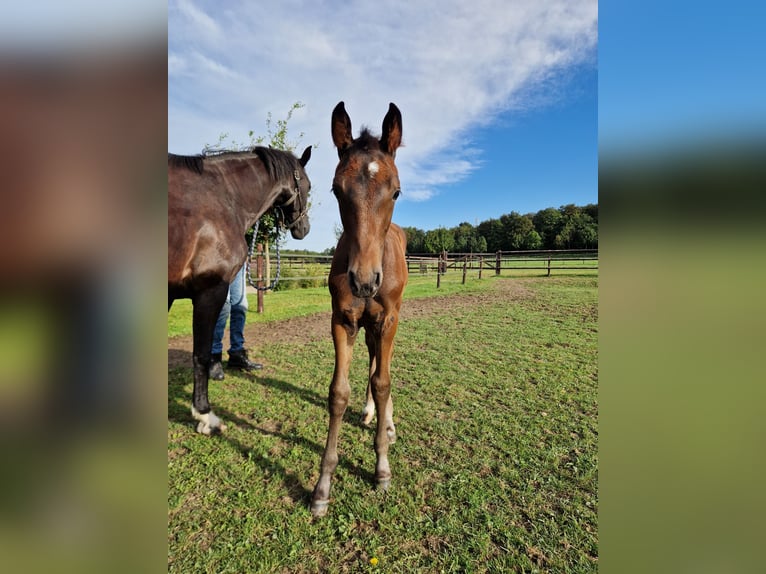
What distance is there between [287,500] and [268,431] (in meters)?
0.98

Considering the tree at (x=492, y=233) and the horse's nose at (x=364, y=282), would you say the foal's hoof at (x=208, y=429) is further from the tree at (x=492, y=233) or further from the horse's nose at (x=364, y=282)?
the tree at (x=492, y=233)

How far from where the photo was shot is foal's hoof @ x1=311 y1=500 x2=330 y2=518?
7.33 ft

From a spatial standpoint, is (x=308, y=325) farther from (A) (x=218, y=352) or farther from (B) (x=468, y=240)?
(B) (x=468, y=240)

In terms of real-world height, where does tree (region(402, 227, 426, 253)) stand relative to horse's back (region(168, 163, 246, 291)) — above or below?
above

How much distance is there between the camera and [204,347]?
10.8 feet

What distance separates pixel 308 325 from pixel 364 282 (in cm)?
624

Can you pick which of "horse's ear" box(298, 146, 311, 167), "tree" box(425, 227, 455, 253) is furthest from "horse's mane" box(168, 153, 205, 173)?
"tree" box(425, 227, 455, 253)

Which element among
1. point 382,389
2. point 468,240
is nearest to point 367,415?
point 382,389

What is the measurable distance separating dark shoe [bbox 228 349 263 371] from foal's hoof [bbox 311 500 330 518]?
116 inches

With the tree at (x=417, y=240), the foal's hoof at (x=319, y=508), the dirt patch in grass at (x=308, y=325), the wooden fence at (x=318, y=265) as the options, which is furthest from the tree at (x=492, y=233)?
the foal's hoof at (x=319, y=508)

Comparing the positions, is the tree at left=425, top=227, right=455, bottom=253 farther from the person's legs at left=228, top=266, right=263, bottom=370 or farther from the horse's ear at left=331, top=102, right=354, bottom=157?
the horse's ear at left=331, top=102, right=354, bottom=157
